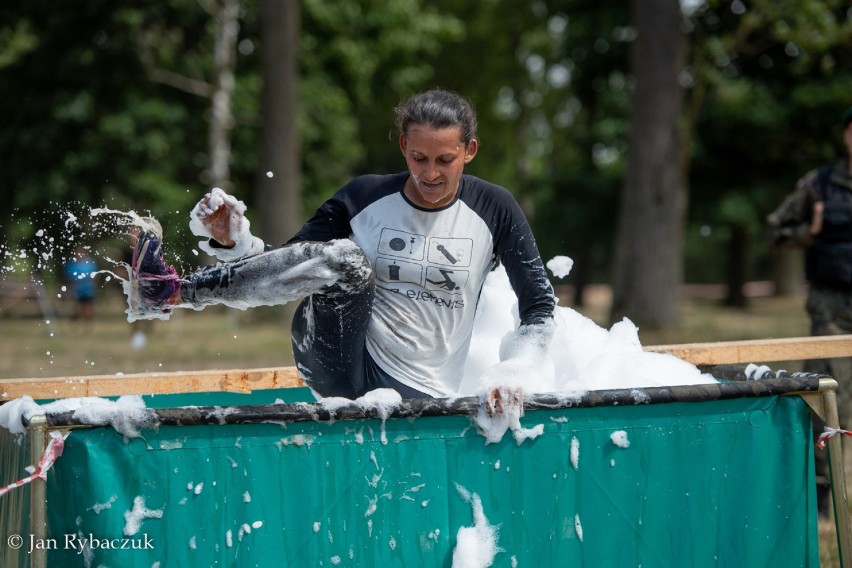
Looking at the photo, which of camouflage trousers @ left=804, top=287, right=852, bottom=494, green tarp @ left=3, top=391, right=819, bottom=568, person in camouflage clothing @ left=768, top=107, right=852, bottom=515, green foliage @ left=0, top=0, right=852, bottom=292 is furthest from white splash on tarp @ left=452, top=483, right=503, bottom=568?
green foliage @ left=0, top=0, right=852, bottom=292

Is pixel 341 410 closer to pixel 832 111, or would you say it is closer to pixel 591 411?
pixel 591 411

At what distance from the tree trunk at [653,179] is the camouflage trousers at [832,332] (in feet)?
28.2

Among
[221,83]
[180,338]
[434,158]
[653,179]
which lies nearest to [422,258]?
[434,158]

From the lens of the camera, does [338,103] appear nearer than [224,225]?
No

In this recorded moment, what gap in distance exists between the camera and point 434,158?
11.8 ft

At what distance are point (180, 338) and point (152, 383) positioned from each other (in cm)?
1369

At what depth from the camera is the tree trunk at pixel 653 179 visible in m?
14.2

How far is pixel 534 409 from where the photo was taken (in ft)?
9.63

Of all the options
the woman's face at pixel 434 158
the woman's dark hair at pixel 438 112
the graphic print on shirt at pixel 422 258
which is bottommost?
the graphic print on shirt at pixel 422 258

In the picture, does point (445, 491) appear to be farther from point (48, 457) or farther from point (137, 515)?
point (48, 457)

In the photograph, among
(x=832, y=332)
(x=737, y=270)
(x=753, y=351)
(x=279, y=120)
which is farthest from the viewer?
(x=737, y=270)

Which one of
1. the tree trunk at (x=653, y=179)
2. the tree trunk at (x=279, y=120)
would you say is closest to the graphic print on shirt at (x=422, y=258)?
the tree trunk at (x=653, y=179)

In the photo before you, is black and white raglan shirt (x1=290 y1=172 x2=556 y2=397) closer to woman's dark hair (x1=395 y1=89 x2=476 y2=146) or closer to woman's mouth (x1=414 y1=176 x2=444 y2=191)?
woman's mouth (x1=414 y1=176 x2=444 y2=191)

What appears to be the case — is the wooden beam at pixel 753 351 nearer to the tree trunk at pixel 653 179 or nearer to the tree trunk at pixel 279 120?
the tree trunk at pixel 653 179
